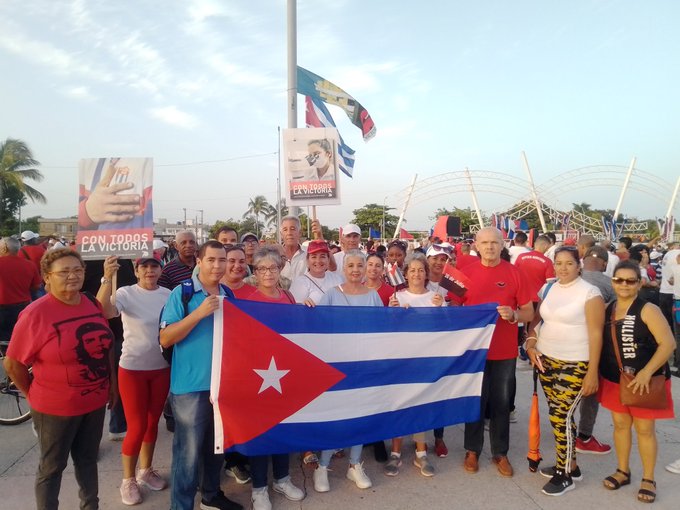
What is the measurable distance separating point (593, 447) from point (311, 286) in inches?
123

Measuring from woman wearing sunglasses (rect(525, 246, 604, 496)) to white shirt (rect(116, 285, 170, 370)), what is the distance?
10.1 feet

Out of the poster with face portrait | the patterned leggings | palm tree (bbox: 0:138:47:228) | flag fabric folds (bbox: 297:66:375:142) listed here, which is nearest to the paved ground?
the patterned leggings

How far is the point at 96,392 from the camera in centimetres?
271

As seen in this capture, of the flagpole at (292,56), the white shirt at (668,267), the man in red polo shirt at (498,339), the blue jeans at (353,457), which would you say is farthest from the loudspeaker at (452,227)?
the blue jeans at (353,457)

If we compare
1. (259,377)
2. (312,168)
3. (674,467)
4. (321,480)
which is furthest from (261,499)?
(312,168)

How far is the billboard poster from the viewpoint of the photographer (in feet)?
10.8

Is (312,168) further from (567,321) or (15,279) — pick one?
(15,279)

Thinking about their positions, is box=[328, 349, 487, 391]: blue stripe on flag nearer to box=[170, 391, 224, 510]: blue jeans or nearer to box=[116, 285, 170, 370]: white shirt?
box=[170, 391, 224, 510]: blue jeans

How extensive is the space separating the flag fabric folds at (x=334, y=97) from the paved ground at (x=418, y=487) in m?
6.79

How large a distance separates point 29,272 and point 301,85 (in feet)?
18.3

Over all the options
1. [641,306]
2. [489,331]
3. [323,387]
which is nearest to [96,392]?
[323,387]

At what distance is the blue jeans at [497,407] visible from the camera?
3.76m

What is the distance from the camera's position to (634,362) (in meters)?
3.25

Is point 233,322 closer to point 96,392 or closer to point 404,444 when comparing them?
point 96,392
